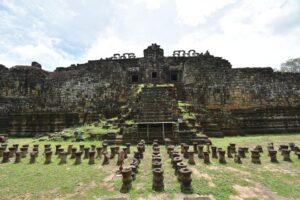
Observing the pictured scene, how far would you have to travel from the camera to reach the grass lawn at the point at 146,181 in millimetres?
4699

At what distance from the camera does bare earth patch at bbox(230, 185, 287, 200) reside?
4.48 m

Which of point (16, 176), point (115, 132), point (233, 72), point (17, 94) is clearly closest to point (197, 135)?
point (115, 132)

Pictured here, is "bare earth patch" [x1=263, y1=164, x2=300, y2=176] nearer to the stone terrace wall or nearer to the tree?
the stone terrace wall

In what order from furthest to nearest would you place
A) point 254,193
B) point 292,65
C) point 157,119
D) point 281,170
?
point 292,65 < point 157,119 < point 281,170 < point 254,193

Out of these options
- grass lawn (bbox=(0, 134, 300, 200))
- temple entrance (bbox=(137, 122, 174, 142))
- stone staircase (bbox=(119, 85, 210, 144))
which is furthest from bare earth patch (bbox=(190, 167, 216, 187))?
temple entrance (bbox=(137, 122, 174, 142))

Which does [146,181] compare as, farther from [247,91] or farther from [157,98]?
[247,91]

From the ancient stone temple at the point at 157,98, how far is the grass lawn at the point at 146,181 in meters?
5.06

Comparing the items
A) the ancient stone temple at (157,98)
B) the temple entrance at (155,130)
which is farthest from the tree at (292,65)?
the temple entrance at (155,130)

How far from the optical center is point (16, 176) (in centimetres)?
626

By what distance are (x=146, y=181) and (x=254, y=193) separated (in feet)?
7.89

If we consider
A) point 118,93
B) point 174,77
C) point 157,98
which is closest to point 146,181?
point 157,98

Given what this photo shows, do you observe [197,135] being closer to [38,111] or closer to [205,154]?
[205,154]

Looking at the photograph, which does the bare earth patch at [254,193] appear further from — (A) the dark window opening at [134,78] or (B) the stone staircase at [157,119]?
(A) the dark window opening at [134,78]

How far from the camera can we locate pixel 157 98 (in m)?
15.2
